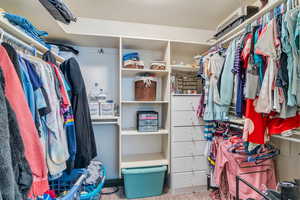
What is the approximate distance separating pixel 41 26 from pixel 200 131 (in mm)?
2089

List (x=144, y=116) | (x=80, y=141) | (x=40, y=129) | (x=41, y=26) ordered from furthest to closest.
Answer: (x=144, y=116) → (x=41, y=26) → (x=80, y=141) → (x=40, y=129)

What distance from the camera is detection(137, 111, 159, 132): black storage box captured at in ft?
6.13

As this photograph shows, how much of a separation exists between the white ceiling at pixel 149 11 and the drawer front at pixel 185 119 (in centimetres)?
124

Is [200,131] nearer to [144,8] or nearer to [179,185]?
[179,185]

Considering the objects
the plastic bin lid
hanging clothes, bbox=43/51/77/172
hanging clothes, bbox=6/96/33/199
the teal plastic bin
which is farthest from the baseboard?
hanging clothes, bbox=6/96/33/199

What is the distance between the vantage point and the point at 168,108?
1851mm

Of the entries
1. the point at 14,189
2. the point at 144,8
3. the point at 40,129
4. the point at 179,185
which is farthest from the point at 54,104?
the point at 179,185

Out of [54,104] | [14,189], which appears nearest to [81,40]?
[54,104]

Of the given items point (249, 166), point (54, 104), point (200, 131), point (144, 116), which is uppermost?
point (54, 104)

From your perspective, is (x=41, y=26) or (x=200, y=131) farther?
(x=200, y=131)

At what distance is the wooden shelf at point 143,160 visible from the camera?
1.76 metres

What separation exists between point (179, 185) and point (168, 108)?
93 cm

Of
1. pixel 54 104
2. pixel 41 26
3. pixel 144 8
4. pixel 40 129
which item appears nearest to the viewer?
pixel 40 129

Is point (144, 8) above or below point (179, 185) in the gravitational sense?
above
